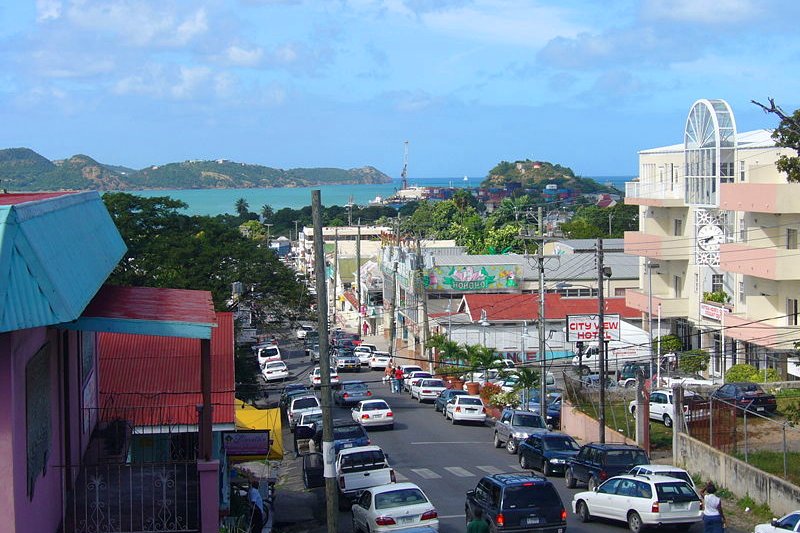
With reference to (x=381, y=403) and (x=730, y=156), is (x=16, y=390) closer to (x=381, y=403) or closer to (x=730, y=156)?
(x=381, y=403)

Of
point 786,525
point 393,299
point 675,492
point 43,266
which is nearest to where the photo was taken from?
point 43,266

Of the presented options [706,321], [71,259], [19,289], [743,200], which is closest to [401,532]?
[71,259]

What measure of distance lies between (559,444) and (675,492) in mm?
10096

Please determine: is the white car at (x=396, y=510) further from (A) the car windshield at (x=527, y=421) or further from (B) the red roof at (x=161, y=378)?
(A) the car windshield at (x=527, y=421)

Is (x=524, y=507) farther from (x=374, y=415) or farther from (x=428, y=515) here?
(x=374, y=415)

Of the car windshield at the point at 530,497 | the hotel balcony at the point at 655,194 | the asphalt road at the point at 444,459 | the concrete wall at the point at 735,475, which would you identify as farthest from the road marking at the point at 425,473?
the hotel balcony at the point at 655,194

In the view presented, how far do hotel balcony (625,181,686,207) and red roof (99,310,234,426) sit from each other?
4320 centimetres

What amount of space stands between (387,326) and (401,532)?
2759 inches

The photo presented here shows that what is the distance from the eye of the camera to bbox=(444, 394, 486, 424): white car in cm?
4488

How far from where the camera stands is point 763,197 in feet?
148

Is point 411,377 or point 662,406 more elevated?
point 662,406

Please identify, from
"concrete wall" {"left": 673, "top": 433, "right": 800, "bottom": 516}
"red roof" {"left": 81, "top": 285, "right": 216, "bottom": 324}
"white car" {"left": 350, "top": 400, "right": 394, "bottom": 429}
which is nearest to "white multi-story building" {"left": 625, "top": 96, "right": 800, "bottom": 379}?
"concrete wall" {"left": 673, "top": 433, "right": 800, "bottom": 516}

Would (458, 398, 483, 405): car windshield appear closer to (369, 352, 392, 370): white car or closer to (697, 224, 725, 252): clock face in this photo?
(697, 224, 725, 252): clock face

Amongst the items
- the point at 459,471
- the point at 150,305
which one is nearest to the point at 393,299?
the point at 459,471
